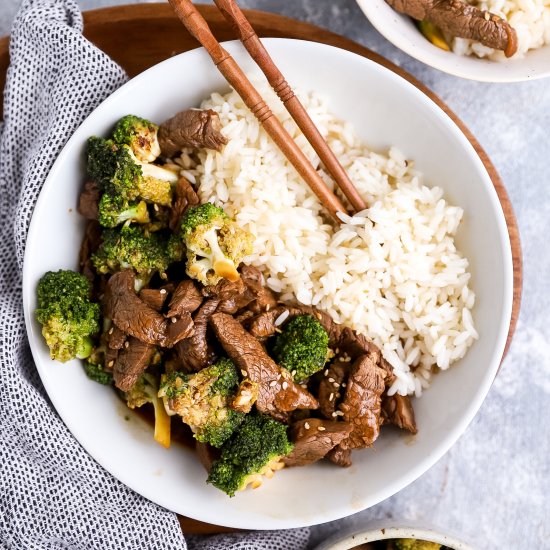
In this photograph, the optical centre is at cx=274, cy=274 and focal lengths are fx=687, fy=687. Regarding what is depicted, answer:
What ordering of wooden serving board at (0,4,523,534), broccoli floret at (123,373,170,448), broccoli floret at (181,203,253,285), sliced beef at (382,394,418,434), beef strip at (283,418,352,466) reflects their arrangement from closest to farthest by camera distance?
broccoli floret at (181,203,253,285), beef strip at (283,418,352,466), sliced beef at (382,394,418,434), broccoli floret at (123,373,170,448), wooden serving board at (0,4,523,534)

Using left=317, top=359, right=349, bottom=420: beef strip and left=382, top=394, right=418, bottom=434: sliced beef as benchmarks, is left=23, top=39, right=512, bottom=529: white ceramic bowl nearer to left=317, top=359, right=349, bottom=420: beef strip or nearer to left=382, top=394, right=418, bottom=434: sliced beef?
left=382, top=394, right=418, bottom=434: sliced beef

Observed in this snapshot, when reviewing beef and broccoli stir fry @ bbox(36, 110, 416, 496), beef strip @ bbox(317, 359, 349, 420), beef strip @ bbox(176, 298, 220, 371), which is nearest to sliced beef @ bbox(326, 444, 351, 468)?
beef and broccoli stir fry @ bbox(36, 110, 416, 496)

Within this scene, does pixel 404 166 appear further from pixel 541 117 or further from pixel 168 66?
pixel 168 66

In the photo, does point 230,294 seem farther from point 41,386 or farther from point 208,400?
point 41,386

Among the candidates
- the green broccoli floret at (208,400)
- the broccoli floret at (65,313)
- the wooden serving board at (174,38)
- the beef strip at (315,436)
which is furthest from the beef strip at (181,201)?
the beef strip at (315,436)

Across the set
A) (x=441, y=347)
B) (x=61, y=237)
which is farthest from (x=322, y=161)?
(x=61, y=237)

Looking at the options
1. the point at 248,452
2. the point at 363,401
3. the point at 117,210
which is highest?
the point at 117,210

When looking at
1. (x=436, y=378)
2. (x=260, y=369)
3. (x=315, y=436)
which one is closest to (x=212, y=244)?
(x=260, y=369)
